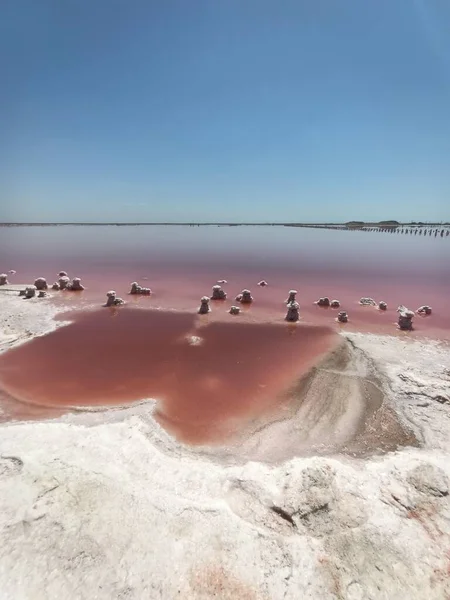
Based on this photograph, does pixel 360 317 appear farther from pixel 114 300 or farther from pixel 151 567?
pixel 151 567

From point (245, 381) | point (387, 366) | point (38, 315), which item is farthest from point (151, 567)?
point (38, 315)

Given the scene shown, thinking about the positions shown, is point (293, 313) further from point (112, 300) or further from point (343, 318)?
point (112, 300)

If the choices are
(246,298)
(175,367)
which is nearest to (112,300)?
(246,298)

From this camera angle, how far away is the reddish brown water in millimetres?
7340

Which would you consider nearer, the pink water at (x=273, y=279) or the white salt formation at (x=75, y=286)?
the pink water at (x=273, y=279)

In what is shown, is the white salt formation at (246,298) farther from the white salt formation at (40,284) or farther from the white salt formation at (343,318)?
the white salt formation at (40,284)

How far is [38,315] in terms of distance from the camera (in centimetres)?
1352

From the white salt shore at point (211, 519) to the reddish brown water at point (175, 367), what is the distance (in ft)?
4.01

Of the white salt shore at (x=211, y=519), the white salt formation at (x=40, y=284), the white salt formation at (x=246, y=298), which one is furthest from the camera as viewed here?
the white salt formation at (x=40, y=284)

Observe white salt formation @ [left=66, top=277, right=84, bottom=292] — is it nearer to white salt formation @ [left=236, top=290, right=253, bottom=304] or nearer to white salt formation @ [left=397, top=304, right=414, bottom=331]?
white salt formation @ [left=236, top=290, right=253, bottom=304]

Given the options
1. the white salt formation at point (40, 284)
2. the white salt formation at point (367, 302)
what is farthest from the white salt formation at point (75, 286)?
the white salt formation at point (367, 302)

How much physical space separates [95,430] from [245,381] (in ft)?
12.9

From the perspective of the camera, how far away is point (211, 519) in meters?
4.24

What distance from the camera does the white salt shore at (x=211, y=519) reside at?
3.56m
